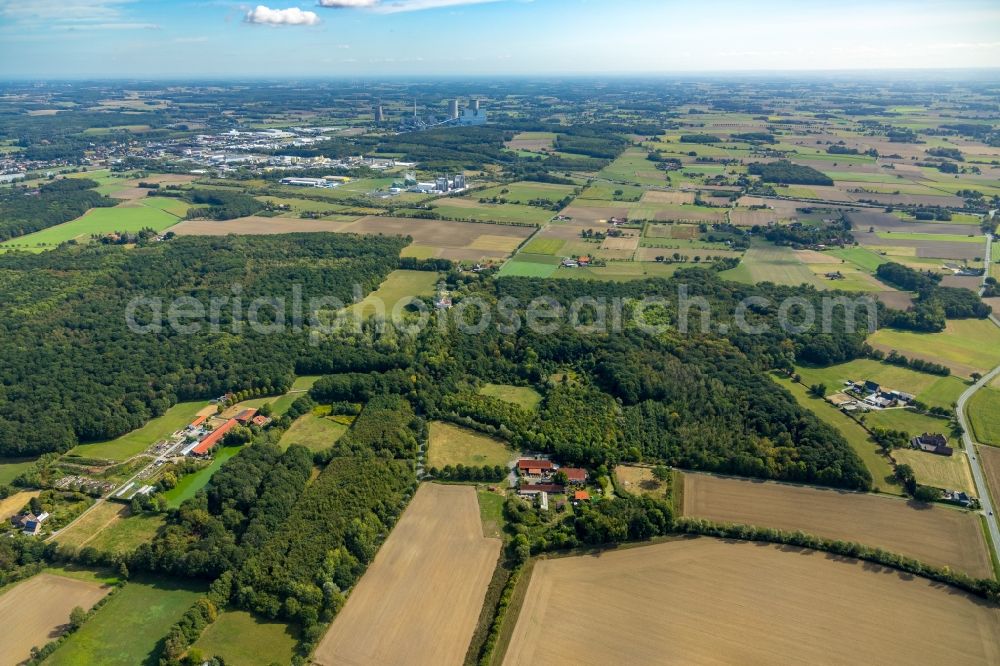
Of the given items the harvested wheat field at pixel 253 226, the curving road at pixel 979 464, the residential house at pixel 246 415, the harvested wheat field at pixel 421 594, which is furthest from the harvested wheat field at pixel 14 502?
the harvested wheat field at pixel 253 226

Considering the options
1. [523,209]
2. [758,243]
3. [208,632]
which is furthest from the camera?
[523,209]

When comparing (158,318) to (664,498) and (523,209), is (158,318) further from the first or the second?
(523,209)

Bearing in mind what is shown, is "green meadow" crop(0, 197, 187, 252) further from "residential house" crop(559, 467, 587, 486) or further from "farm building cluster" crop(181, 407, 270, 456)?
"residential house" crop(559, 467, 587, 486)


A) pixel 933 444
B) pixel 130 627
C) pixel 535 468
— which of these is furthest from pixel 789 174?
pixel 130 627

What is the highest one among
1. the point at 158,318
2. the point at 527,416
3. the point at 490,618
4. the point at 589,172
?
the point at 589,172

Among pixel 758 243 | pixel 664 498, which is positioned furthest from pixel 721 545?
pixel 758 243

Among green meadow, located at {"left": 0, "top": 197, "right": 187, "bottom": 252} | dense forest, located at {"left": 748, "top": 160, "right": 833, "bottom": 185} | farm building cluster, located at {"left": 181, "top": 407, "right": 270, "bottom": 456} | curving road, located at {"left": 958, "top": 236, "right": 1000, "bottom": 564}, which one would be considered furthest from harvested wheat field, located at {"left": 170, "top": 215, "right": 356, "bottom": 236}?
dense forest, located at {"left": 748, "top": 160, "right": 833, "bottom": 185}

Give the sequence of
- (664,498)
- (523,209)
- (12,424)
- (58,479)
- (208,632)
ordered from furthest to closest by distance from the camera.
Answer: (523,209) < (12,424) < (58,479) < (664,498) < (208,632)

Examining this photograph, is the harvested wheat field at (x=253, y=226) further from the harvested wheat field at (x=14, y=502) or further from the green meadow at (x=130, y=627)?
the green meadow at (x=130, y=627)
